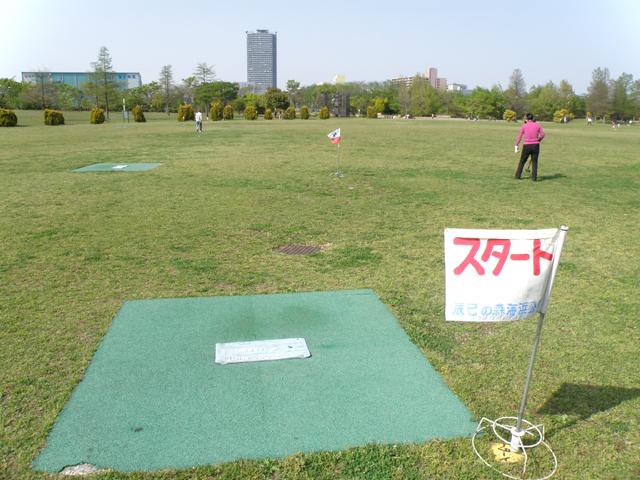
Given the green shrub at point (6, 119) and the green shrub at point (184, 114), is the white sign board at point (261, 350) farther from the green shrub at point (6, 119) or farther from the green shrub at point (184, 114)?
the green shrub at point (184, 114)

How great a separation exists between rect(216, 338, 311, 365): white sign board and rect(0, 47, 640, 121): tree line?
2869 inches

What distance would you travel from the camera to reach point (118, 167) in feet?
55.6

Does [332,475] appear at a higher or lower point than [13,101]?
lower

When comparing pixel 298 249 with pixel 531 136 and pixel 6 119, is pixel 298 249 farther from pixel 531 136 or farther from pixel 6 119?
pixel 6 119

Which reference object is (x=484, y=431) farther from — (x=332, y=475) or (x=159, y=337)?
(x=159, y=337)

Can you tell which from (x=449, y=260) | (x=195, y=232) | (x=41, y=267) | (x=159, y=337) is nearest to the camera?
(x=449, y=260)

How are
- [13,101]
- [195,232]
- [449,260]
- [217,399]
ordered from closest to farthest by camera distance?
[449,260], [217,399], [195,232], [13,101]

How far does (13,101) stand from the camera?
243 feet

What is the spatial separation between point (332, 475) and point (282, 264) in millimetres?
4215

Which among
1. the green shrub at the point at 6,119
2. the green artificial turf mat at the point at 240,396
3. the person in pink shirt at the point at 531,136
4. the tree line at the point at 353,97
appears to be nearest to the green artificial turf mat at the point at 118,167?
the person in pink shirt at the point at 531,136

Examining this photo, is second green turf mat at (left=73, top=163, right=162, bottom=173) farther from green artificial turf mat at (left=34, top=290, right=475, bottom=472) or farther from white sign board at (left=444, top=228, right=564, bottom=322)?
white sign board at (left=444, top=228, right=564, bottom=322)

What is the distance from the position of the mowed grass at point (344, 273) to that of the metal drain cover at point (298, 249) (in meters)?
0.17

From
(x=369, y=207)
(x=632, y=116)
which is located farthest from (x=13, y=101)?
(x=632, y=116)

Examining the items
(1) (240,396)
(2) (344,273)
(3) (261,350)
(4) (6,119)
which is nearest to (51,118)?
(4) (6,119)
